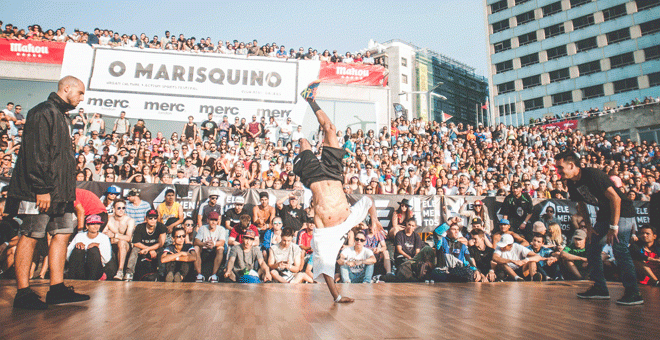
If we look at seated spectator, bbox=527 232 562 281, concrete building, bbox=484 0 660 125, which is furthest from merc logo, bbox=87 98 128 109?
concrete building, bbox=484 0 660 125

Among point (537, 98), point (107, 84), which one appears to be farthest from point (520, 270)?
point (537, 98)

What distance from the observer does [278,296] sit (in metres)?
5.00

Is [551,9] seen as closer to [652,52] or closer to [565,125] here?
[652,52]

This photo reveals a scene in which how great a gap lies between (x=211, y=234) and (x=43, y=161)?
4754mm

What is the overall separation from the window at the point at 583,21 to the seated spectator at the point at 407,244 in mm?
43097

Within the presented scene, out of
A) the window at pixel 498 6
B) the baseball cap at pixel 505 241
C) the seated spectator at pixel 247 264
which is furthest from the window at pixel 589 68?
Result: the seated spectator at pixel 247 264

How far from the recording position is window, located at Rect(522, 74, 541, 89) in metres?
43.4

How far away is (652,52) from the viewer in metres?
36.0

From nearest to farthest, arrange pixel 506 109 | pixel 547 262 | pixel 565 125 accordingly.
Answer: pixel 547 262, pixel 565 125, pixel 506 109

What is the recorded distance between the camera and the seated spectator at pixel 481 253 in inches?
335

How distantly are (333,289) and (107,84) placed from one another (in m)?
15.1

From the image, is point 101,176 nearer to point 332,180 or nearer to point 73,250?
point 73,250

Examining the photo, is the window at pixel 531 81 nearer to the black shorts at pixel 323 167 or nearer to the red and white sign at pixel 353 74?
the red and white sign at pixel 353 74

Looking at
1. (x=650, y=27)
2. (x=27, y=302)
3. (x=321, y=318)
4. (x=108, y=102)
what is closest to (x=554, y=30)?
(x=650, y=27)
